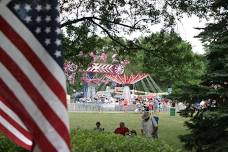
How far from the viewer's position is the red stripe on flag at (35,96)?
3.44 metres

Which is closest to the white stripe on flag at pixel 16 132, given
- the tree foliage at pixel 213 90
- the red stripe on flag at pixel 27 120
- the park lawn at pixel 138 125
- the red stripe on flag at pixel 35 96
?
the red stripe on flag at pixel 27 120

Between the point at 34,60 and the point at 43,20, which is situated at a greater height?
the point at 43,20

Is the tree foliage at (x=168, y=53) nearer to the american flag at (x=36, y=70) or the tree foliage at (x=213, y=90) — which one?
the tree foliage at (x=213, y=90)

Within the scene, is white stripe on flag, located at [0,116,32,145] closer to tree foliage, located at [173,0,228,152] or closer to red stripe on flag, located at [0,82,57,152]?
red stripe on flag, located at [0,82,57,152]

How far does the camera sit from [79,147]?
7844 millimetres

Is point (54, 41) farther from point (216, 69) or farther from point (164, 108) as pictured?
point (164, 108)

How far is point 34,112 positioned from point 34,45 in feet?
1.44

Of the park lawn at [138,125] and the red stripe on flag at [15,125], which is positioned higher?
the red stripe on flag at [15,125]

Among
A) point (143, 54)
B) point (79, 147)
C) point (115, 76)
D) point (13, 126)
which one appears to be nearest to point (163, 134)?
point (143, 54)

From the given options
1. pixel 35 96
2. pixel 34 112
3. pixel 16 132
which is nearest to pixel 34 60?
pixel 35 96

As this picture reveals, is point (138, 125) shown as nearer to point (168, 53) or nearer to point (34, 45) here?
point (168, 53)

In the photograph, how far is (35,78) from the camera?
355cm

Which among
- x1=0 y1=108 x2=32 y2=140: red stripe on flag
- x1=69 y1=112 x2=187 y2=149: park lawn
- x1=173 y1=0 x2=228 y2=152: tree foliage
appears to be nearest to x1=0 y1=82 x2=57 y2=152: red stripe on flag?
x1=0 y1=108 x2=32 y2=140: red stripe on flag

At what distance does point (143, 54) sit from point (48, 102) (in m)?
11.5
